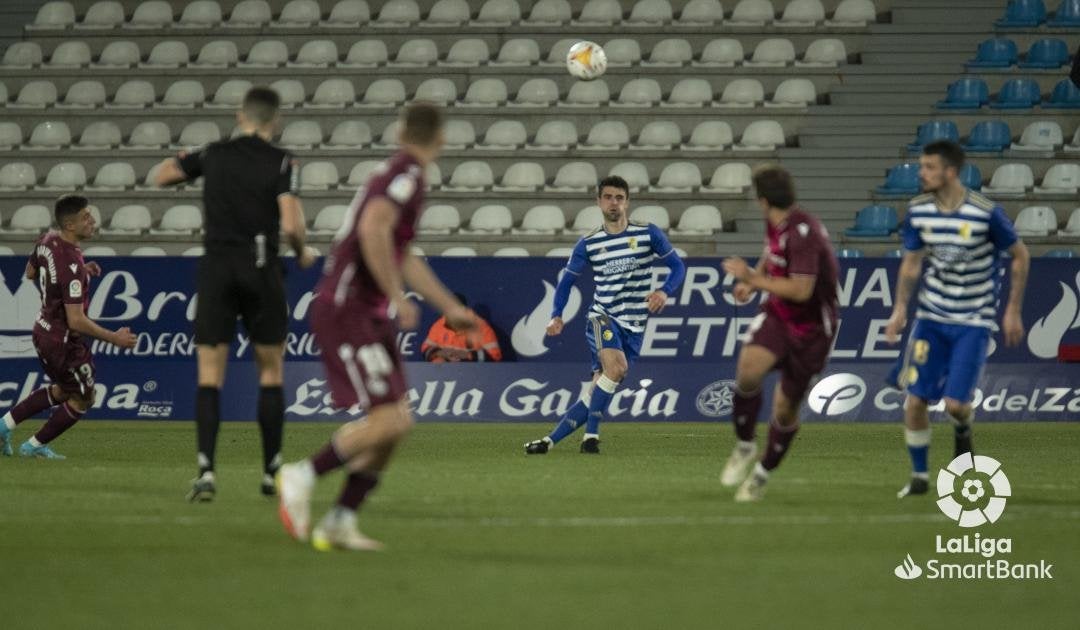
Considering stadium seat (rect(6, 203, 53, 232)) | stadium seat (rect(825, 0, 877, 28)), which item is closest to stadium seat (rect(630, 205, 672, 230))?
stadium seat (rect(825, 0, 877, 28))

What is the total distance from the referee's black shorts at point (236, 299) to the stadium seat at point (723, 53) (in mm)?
16896

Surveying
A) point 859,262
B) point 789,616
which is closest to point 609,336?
point 859,262

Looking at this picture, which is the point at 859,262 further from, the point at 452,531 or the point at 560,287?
the point at 452,531

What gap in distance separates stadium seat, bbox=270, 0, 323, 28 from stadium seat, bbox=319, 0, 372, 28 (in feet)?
0.68

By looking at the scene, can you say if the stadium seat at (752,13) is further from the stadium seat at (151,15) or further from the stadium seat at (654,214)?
the stadium seat at (151,15)

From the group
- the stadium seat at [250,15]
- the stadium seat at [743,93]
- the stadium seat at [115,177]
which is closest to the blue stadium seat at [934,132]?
the stadium seat at [743,93]

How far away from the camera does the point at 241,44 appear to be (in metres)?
26.8

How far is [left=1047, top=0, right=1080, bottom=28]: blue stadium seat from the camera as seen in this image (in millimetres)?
25281

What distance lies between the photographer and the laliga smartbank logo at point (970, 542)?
21.1 ft

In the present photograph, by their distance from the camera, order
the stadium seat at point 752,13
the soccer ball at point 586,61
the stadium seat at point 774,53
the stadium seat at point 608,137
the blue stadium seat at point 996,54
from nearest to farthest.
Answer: the soccer ball at point 586,61 < the stadium seat at point 608,137 < the blue stadium seat at point 996,54 < the stadium seat at point 774,53 < the stadium seat at point 752,13

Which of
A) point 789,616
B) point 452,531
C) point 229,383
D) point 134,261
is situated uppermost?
point 789,616

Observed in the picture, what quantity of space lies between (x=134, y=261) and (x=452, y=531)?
1308cm

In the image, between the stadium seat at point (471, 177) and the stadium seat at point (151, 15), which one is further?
the stadium seat at point (151, 15)

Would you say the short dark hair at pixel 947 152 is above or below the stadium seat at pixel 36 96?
above
